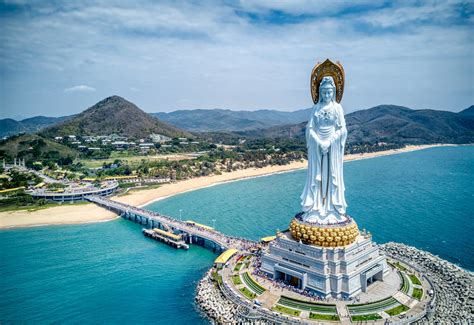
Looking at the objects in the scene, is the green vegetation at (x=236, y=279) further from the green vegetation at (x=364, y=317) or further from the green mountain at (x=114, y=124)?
the green mountain at (x=114, y=124)

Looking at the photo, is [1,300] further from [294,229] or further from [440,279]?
[440,279]

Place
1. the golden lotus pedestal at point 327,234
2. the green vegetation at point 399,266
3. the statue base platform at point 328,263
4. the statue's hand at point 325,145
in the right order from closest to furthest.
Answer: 1. the statue base platform at point 328,263
2. the golden lotus pedestal at point 327,234
3. the statue's hand at point 325,145
4. the green vegetation at point 399,266

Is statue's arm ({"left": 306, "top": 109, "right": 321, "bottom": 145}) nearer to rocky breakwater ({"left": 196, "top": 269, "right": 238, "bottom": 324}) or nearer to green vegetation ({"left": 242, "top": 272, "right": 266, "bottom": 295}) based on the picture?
green vegetation ({"left": 242, "top": 272, "right": 266, "bottom": 295})

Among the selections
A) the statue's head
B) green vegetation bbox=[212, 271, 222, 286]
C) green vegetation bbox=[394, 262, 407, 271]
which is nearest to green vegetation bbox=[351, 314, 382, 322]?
green vegetation bbox=[394, 262, 407, 271]

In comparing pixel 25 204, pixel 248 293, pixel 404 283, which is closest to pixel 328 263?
pixel 248 293

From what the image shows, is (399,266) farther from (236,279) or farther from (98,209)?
(98,209)

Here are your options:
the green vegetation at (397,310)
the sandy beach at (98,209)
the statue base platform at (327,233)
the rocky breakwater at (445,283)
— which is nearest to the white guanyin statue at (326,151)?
the statue base platform at (327,233)

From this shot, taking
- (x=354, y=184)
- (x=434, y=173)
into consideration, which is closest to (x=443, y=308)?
(x=354, y=184)
